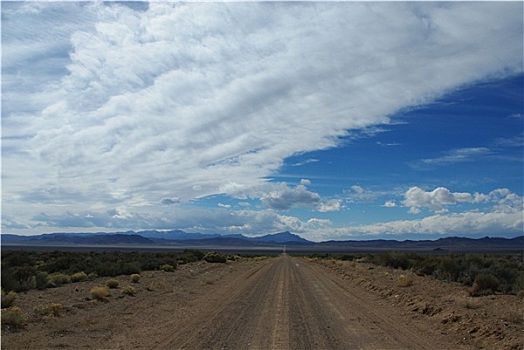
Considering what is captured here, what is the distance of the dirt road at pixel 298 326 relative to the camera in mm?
12555

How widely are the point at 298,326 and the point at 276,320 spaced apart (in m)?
1.29

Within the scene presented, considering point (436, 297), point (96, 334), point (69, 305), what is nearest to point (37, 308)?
point (69, 305)

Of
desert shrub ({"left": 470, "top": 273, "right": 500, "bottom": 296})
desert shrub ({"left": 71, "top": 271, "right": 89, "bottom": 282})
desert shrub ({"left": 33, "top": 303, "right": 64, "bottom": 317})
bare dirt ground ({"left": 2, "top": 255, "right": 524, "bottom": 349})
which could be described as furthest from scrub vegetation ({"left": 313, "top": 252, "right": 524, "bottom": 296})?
desert shrub ({"left": 71, "top": 271, "right": 89, "bottom": 282})

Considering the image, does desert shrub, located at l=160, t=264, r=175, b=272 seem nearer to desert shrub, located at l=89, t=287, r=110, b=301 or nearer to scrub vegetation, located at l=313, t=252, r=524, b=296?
desert shrub, located at l=89, t=287, r=110, b=301

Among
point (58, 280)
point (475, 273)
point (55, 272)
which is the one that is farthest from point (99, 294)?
point (475, 273)

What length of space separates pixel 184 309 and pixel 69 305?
4.42 metres

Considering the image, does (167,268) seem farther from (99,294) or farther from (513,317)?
(513,317)

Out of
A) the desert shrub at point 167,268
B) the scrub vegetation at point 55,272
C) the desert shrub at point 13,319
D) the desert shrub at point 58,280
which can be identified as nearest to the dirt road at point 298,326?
the desert shrub at point 13,319

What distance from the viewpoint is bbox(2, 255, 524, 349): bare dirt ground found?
42.1ft

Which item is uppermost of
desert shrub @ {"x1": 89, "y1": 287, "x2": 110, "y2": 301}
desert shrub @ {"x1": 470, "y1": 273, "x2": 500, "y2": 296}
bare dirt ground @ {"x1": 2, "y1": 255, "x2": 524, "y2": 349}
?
desert shrub @ {"x1": 470, "y1": 273, "x2": 500, "y2": 296}

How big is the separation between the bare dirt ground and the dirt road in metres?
0.03

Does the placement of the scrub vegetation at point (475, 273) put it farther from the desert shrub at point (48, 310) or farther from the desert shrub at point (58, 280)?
the desert shrub at point (58, 280)

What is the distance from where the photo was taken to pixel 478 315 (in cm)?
1579

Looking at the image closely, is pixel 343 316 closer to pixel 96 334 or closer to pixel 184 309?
pixel 184 309
